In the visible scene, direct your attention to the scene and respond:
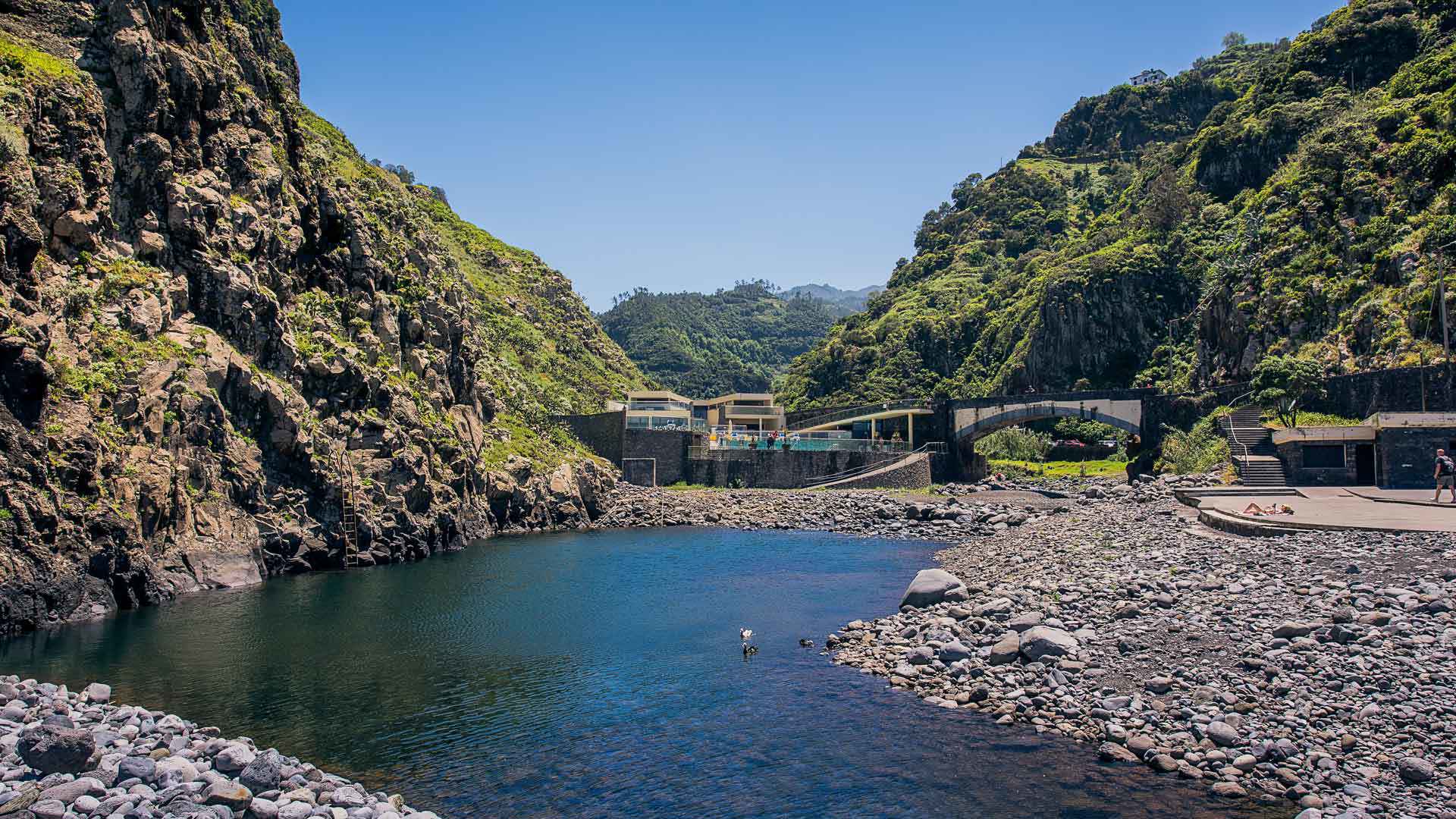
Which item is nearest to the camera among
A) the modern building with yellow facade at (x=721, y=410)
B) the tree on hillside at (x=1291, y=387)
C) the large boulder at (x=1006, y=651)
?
the large boulder at (x=1006, y=651)

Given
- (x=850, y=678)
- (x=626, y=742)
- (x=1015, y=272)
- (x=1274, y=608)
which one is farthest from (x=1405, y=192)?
(x=1015, y=272)

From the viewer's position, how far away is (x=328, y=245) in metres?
48.4

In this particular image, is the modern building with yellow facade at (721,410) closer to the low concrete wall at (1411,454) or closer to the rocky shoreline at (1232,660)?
the low concrete wall at (1411,454)

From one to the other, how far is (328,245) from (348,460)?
12370 millimetres

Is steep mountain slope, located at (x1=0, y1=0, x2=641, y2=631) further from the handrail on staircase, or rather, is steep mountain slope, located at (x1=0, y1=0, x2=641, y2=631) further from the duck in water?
the handrail on staircase

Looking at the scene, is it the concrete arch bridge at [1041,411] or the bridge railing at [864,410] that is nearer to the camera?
the concrete arch bridge at [1041,411]

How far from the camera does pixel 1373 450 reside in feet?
134

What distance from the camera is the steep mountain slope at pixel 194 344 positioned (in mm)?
28500

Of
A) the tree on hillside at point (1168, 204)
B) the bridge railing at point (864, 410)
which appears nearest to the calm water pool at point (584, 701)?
the bridge railing at point (864, 410)

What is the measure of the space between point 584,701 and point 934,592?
1138cm

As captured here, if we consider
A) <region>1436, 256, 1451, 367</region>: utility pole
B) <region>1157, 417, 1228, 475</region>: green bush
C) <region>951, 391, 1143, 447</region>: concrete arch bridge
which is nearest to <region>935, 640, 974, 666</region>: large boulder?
<region>1436, 256, 1451, 367</region>: utility pole

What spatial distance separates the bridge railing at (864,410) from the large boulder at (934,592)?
6063 centimetres

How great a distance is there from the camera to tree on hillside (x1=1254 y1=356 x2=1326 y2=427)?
1987 inches

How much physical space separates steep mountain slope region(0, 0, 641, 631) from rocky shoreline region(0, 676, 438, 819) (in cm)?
1291
